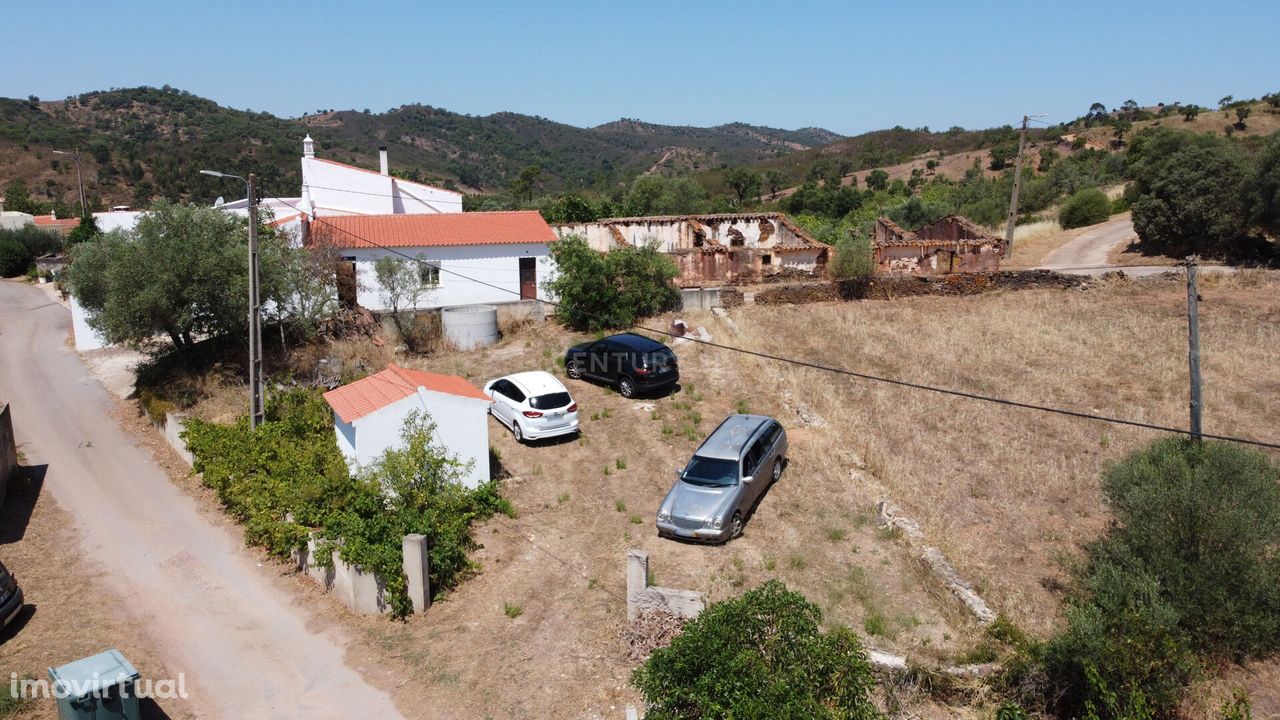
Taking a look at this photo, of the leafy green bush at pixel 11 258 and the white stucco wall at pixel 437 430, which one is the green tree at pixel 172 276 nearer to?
the white stucco wall at pixel 437 430

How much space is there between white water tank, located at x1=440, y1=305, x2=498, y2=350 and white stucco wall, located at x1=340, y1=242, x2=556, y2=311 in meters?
2.80

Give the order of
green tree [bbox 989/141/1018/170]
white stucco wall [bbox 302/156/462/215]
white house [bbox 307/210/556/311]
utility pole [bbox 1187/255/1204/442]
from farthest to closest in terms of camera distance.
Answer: green tree [bbox 989/141/1018/170] → white stucco wall [bbox 302/156/462/215] → white house [bbox 307/210/556/311] → utility pole [bbox 1187/255/1204/442]

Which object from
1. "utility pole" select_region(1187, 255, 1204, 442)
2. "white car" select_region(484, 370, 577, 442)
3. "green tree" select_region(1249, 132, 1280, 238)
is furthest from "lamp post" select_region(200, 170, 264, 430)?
"green tree" select_region(1249, 132, 1280, 238)

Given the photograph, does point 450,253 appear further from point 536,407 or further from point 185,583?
point 185,583

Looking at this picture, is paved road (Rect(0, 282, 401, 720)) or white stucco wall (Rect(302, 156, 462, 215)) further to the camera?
white stucco wall (Rect(302, 156, 462, 215))

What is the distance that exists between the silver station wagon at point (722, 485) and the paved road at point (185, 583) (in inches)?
220

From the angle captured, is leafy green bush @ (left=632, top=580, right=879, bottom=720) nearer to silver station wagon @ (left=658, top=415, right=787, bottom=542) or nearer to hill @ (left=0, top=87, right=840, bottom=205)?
silver station wagon @ (left=658, top=415, right=787, bottom=542)

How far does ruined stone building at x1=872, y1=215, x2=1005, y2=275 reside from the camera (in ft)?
103

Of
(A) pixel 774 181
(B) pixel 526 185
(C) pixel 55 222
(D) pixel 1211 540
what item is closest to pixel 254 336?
(D) pixel 1211 540

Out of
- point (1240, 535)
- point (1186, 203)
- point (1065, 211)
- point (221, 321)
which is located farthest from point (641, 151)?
point (1240, 535)

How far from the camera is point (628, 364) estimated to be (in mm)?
20125

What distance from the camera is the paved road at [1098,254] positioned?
30938mm

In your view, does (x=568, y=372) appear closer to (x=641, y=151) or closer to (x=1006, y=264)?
(x=1006, y=264)

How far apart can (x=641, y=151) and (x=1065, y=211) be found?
143 meters
